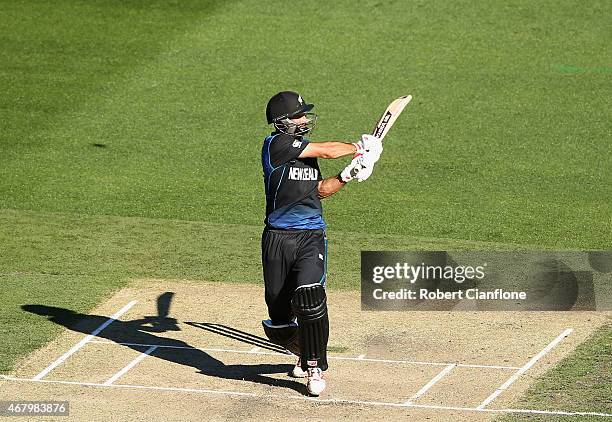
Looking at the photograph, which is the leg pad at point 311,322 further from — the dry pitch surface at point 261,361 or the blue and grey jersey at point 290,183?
the blue and grey jersey at point 290,183

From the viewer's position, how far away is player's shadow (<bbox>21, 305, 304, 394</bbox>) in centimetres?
1113

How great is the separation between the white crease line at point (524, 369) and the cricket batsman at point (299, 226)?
145 cm

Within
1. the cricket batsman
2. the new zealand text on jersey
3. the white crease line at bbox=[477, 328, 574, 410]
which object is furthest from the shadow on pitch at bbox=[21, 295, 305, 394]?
the new zealand text on jersey

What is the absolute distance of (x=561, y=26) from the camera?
875 inches

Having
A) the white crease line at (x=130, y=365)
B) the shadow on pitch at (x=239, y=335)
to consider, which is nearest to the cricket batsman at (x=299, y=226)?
the shadow on pitch at (x=239, y=335)

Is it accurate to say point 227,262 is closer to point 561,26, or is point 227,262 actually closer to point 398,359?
point 398,359

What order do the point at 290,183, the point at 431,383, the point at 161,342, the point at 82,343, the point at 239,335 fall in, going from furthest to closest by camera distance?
1. the point at 239,335
2. the point at 161,342
3. the point at 82,343
4. the point at 431,383
5. the point at 290,183

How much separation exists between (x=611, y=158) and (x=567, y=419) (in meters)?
8.62

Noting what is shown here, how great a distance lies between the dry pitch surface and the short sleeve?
6.67ft

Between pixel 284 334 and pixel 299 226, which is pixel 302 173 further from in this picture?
pixel 284 334

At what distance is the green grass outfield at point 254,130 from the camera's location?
581 inches

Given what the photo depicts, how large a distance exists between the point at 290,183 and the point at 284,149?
312mm

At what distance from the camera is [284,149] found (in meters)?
10.7

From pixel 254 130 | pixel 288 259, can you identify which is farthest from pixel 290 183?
pixel 254 130
